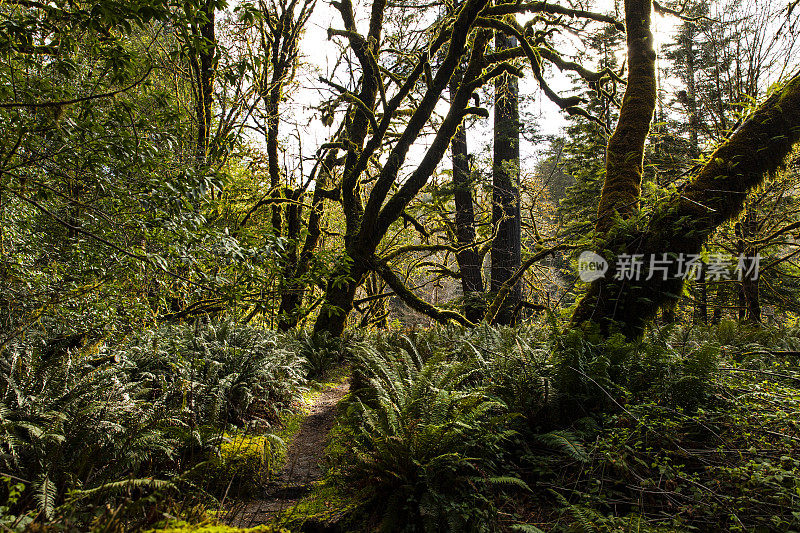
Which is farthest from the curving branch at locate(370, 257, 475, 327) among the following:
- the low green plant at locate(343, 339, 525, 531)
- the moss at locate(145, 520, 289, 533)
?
the moss at locate(145, 520, 289, 533)

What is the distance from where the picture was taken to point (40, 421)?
2764 mm

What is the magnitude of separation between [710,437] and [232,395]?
470 centimetres

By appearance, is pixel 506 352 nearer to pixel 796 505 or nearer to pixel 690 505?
pixel 690 505

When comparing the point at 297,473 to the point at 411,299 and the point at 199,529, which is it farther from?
the point at 411,299

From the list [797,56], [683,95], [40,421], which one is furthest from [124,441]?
[683,95]

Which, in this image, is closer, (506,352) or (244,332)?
(506,352)

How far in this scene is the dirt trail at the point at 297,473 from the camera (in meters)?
2.85

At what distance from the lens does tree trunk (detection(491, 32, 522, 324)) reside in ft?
31.6

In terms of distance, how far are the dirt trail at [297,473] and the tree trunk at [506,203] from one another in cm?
561

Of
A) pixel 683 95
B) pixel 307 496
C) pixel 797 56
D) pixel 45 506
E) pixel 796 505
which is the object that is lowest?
pixel 307 496

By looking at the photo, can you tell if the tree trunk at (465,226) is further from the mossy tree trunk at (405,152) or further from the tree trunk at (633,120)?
the tree trunk at (633,120)

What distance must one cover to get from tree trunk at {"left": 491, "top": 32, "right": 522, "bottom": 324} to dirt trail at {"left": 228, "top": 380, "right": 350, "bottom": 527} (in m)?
5.61

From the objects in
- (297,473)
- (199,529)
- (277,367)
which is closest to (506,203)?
(277,367)

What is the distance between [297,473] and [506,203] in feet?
27.7
